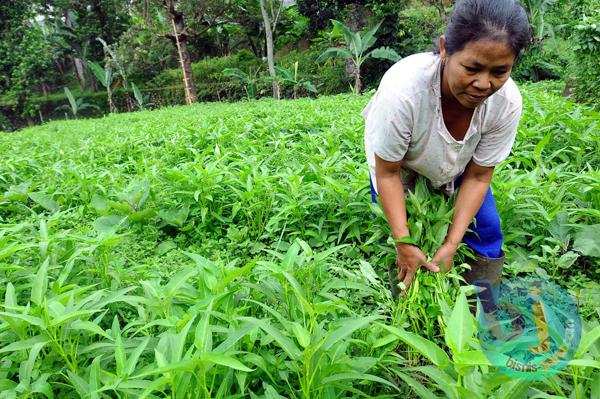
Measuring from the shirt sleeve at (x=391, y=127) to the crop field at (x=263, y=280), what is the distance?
0.28 metres

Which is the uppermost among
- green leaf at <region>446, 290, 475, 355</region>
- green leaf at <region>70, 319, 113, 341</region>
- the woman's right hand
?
green leaf at <region>446, 290, 475, 355</region>

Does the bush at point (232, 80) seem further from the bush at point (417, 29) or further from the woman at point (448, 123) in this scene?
the woman at point (448, 123)

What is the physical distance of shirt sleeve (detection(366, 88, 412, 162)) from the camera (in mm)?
1608

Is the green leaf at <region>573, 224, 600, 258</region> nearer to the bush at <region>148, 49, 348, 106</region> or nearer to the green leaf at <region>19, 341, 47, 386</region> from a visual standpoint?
the green leaf at <region>19, 341, 47, 386</region>

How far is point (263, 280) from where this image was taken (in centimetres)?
170

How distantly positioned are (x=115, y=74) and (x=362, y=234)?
17617 millimetres

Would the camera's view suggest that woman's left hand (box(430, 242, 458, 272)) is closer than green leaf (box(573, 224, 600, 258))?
Yes

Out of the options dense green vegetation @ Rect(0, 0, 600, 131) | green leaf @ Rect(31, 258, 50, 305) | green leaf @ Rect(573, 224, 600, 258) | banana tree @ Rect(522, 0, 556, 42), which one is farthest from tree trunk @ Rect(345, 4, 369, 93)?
green leaf @ Rect(31, 258, 50, 305)

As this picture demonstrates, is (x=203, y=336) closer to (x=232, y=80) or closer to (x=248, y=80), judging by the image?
(x=248, y=80)

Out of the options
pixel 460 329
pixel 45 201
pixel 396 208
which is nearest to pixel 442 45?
pixel 396 208

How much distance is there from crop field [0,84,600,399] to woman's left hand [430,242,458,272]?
61 mm

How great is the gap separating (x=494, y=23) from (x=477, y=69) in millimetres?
144

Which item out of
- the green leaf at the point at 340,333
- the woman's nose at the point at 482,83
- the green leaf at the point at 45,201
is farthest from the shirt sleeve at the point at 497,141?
the green leaf at the point at 45,201

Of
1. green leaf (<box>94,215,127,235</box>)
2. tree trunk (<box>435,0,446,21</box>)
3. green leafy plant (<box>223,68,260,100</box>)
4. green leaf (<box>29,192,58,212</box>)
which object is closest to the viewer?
green leaf (<box>94,215,127,235</box>)
